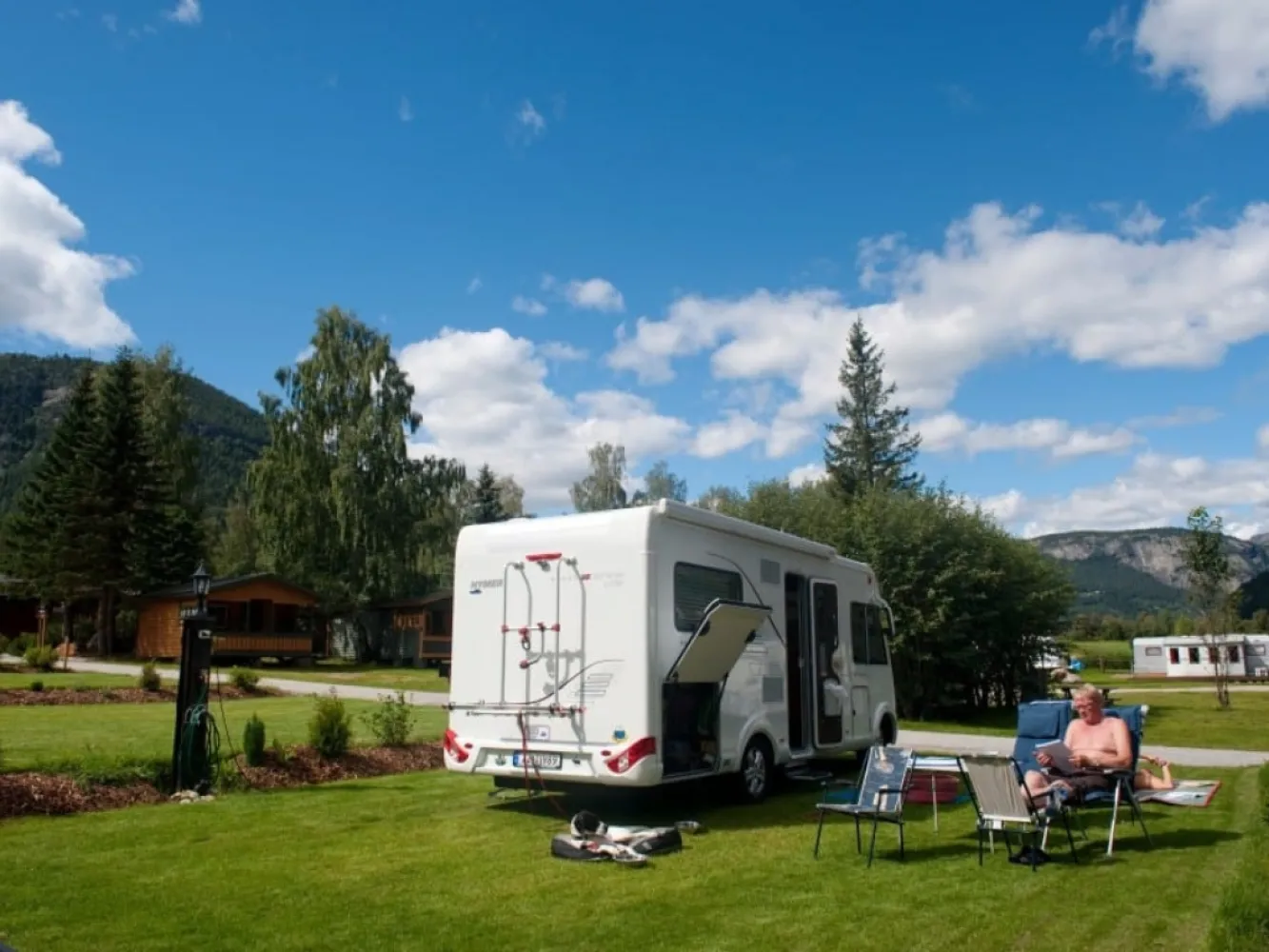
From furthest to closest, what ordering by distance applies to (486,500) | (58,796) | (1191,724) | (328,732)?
(486,500)
(1191,724)
(328,732)
(58,796)

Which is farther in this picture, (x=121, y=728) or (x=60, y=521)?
(x=60, y=521)

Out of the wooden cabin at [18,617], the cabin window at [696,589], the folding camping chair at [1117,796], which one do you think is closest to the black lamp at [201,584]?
the cabin window at [696,589]

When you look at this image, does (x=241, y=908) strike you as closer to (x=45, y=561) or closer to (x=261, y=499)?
(x=45, y=561)

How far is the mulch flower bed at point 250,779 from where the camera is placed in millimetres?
8641

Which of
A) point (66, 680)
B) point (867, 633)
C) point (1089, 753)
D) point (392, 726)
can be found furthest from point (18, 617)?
point (1089, 753)

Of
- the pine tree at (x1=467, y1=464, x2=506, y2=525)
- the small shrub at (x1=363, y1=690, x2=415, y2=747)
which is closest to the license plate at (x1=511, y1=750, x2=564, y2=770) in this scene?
the small shrub at (x1=363, y1=690, x2=415, y2=747)

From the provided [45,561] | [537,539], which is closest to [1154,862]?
[537,539]

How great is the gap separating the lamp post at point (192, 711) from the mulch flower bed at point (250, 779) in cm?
Result: 27

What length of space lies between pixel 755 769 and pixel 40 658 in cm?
2328

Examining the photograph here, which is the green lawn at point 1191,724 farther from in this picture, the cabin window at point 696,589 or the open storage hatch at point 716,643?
the open storage hatch at point 716,643

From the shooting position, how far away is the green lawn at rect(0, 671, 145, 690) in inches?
842

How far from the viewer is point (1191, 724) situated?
832 inches

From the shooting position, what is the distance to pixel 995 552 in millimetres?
22672

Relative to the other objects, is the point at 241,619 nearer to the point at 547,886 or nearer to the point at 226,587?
the point at 226,587
